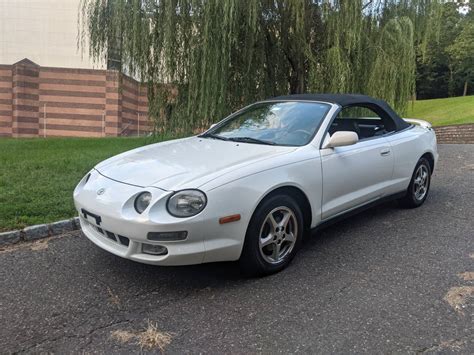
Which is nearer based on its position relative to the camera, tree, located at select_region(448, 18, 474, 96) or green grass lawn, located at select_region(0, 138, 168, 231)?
green grass lawn, located at select_region(0, 138, 168, 231)

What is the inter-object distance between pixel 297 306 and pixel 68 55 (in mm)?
27602

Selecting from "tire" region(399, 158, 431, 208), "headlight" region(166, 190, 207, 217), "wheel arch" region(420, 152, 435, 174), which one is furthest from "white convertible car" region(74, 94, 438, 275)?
"wheel arch" region(420, 152, 435, 174)

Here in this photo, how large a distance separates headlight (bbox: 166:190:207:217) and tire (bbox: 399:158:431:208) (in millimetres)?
3130

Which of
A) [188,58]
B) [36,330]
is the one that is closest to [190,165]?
[36,330]

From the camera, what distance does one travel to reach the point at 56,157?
29.1 ft

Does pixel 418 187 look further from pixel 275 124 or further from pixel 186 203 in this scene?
pixel 186 203

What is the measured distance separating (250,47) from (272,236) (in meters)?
6.30

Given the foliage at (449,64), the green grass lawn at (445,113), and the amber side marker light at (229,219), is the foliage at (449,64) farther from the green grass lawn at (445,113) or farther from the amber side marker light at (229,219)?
the amber side marker light at (229,219)

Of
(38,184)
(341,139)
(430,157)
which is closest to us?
(341,139)

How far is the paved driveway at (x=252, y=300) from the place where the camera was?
2.64 m

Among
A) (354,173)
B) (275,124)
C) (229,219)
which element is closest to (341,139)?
A: (354,173)

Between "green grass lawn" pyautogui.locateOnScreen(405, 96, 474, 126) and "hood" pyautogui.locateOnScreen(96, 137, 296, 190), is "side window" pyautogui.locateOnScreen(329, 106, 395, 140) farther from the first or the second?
"green grass lawn" pyautogui.locateOnScreen(405, 96, 474, 126)

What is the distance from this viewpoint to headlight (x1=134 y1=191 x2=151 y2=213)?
3.12m

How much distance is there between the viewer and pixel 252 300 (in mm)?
3131
